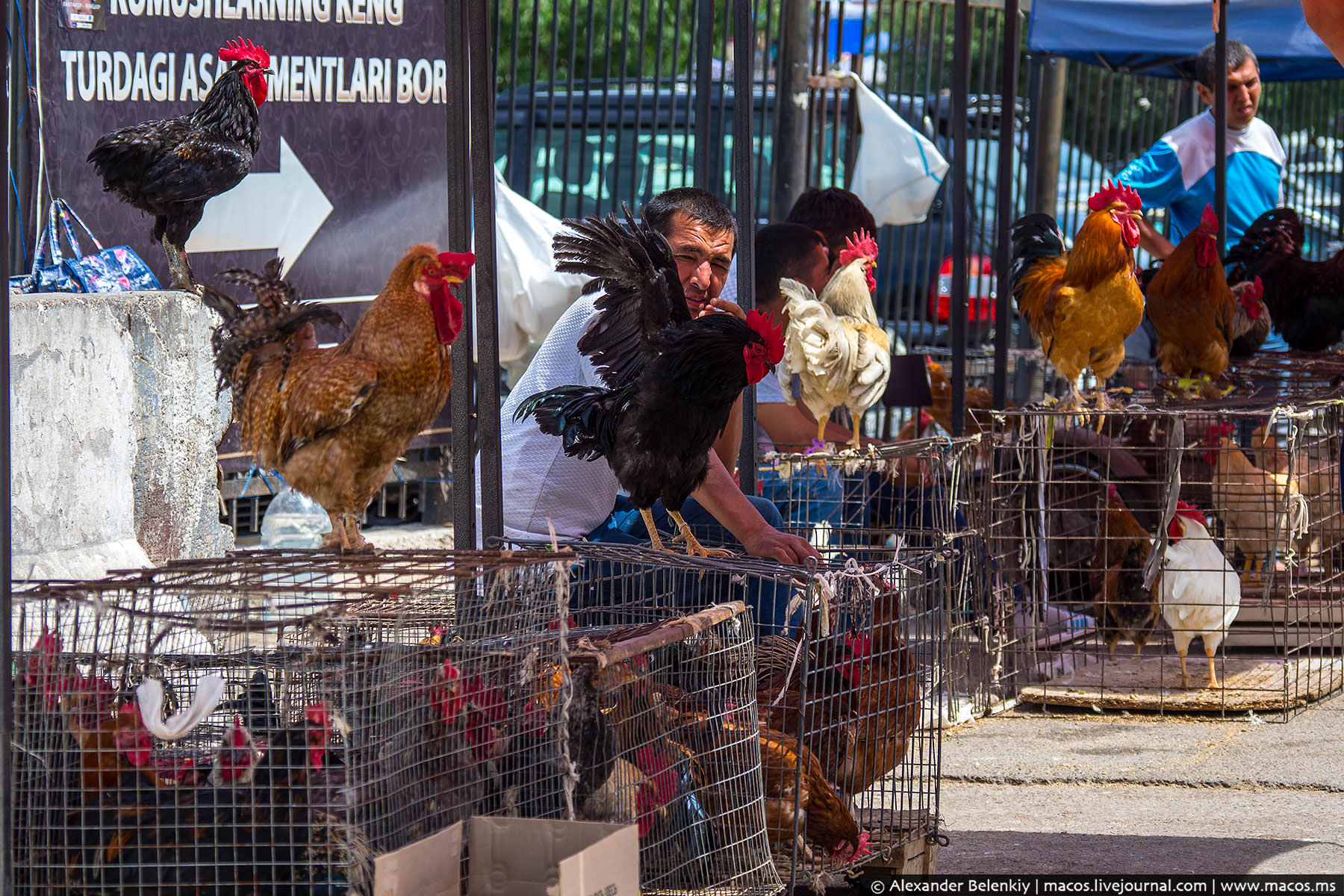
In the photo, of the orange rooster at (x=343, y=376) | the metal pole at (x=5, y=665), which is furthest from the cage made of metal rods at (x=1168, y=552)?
the metal pole at (x=5, y=665)

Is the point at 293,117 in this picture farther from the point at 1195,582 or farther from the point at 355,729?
the point at 355,729

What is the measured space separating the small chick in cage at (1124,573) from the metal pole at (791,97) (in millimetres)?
3169

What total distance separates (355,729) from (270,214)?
4.15 metres

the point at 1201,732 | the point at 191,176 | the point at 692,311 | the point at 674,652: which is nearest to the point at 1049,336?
the point at 1201,732

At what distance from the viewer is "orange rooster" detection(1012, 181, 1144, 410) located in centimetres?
501

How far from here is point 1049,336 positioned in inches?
205

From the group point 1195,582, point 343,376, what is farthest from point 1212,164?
point 343,376

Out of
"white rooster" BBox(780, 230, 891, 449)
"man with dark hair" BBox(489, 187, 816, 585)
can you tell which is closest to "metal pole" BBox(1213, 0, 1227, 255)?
"white rooster" BBox(780, 230, 891, 449)

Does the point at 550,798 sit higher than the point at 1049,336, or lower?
lower

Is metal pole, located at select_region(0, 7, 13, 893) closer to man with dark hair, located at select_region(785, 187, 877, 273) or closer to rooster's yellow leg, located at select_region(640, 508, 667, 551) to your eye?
rooster's yellow leg, located at select_region(640, 508, 667, 551)

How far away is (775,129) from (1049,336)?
3067mm

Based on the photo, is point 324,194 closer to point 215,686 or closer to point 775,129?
point 775,129

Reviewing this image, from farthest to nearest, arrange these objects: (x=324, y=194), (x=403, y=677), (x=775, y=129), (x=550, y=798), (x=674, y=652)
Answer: (x=775, y=129) → (x=324, y=194) → (x=674, y=652) → (x=550, y=798) → (x=403, y=677)

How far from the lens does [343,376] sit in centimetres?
240
